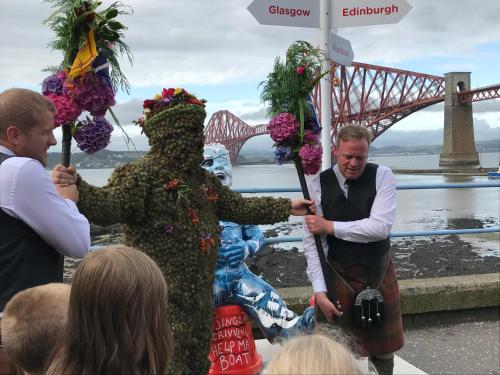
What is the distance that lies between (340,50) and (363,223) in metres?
1.32

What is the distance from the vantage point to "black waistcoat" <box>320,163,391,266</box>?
270 cm

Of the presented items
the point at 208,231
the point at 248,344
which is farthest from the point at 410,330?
the point at 208,231

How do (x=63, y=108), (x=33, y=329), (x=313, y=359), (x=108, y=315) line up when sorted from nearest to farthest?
(x=313, y=359)
(x=108, y=315)
(x=33, y=329)
(x=63, y=108)

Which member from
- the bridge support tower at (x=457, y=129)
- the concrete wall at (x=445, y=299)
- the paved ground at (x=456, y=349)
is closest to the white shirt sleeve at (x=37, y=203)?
the concrete wall at (x=445, y=299)

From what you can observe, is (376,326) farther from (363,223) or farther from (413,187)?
(413,187)

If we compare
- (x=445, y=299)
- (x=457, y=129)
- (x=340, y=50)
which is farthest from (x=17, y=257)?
(x=457, y=129)

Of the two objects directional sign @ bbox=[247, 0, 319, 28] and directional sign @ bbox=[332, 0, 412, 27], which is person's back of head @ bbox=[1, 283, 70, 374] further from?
directional sign @ bbox=[332, 0, 412, 27]


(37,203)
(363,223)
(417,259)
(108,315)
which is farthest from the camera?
(417,259)

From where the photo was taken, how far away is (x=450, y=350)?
3.68 m

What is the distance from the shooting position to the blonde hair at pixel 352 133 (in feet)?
8.75

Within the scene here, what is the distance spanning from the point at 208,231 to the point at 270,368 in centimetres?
132

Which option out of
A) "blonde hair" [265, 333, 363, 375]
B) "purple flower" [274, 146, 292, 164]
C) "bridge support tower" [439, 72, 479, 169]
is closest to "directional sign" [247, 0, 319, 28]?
"purple flower" [274, 146, 292, 164]

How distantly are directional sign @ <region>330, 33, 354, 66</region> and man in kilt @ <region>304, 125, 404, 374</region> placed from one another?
0.77 meters

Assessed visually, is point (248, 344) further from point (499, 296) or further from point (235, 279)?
point (499, 296)
